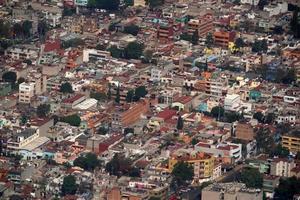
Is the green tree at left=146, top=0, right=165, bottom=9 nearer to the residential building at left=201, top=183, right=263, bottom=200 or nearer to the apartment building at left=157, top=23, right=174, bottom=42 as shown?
the apartment building at left=157, top=23, right=174, bottom=42

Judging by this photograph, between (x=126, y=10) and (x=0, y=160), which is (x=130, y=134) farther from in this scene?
(x=126, y=10)

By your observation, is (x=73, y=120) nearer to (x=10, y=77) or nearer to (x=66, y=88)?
(x=66, y=88)

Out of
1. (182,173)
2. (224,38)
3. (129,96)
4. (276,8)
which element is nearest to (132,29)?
(224,38)

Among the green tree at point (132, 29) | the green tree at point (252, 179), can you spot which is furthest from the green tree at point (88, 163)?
the green tree at point (132, 29)

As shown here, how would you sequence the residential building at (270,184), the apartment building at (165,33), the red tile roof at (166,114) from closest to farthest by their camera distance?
the residential building at (270,184)
the red tile roof at (166,114)
the apartment building at (165,33)

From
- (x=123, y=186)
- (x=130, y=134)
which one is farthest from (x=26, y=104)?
(x=123, y=186)

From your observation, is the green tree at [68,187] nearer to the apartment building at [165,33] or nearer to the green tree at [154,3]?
the apartment building at [165,33]

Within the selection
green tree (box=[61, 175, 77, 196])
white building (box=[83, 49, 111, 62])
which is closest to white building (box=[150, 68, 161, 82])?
white building (box=[83, 49, 111, 62])
